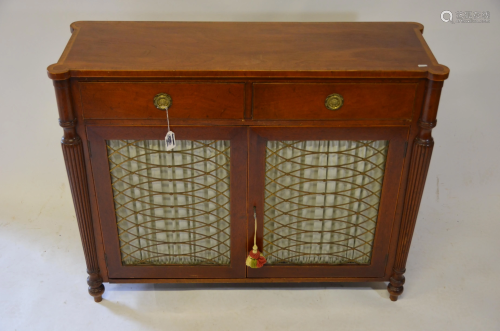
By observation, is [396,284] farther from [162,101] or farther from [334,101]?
[162,101]

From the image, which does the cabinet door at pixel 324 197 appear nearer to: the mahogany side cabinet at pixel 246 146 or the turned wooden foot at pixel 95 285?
the mahogany side cabinet at pixel 246 146

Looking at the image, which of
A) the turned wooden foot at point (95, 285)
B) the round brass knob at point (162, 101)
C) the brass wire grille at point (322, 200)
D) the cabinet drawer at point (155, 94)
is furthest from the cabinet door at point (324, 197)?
the turned wooden foot at point (95, 285)

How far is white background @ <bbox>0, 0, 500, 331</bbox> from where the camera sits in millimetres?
1891

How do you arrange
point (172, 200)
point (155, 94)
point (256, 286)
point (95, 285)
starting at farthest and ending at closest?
point (256, 286), point (95, 285), point (172, 200), point (155, 94)

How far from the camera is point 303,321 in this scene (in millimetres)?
1876

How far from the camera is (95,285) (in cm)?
190

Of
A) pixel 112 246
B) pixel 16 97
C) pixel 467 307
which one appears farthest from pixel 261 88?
pixel 16 97

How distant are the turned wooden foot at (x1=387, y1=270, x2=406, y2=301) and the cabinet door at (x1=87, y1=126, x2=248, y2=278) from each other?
0.48 metres

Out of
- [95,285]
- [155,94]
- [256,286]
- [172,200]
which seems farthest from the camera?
[256,286]

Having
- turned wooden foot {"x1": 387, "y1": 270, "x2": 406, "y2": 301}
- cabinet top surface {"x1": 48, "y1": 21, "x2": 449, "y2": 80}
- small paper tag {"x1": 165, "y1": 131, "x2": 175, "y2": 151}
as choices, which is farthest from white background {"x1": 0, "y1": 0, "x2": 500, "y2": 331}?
small paper tag {"x1": 165, "y1": 131, "x2": 175, "y2": 151}

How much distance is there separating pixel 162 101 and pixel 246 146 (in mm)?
263

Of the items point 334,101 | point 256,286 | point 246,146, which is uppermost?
point 334,101

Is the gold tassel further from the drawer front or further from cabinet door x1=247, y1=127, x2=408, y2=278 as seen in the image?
the drawer front

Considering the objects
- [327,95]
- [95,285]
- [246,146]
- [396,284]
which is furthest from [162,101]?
[396,284]
